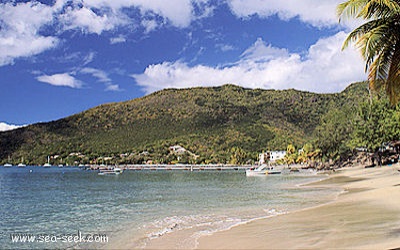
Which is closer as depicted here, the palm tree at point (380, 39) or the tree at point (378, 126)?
the palm tree at point (380, 39)

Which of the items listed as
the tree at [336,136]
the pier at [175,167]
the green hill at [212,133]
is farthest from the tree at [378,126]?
the green hill at [212,133]

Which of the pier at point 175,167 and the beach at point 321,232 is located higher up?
the beach at point 321,232

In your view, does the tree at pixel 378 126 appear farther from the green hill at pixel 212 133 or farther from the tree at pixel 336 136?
the green hill at pixel 212 133

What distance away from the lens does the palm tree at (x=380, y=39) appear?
9205 mm

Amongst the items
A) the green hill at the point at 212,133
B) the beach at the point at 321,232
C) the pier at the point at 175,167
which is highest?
the green hill at the point at 212,133

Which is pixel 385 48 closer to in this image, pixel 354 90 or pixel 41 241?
pixel 41 241

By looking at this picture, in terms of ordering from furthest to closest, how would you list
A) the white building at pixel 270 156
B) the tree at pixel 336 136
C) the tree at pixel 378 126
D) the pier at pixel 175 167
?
1. the white building at pixel 270 156
2. the pier at pixel 175 167
3. the tree at pixel 336 136
4. the tree at pixel 378 126

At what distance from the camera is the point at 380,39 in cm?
952

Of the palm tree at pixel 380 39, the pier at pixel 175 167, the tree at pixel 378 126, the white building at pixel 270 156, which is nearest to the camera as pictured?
the palm tree at pixel 380 39

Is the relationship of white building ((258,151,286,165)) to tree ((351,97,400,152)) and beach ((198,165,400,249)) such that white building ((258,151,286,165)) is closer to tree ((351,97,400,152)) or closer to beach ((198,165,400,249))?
tree ((351,97,400,152))

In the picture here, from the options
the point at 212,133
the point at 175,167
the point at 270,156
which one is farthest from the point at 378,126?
→ the point at 212,133

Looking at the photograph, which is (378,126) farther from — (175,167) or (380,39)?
(175,167)

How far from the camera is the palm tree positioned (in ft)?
30.2

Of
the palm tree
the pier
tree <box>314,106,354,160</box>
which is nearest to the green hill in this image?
the pier
